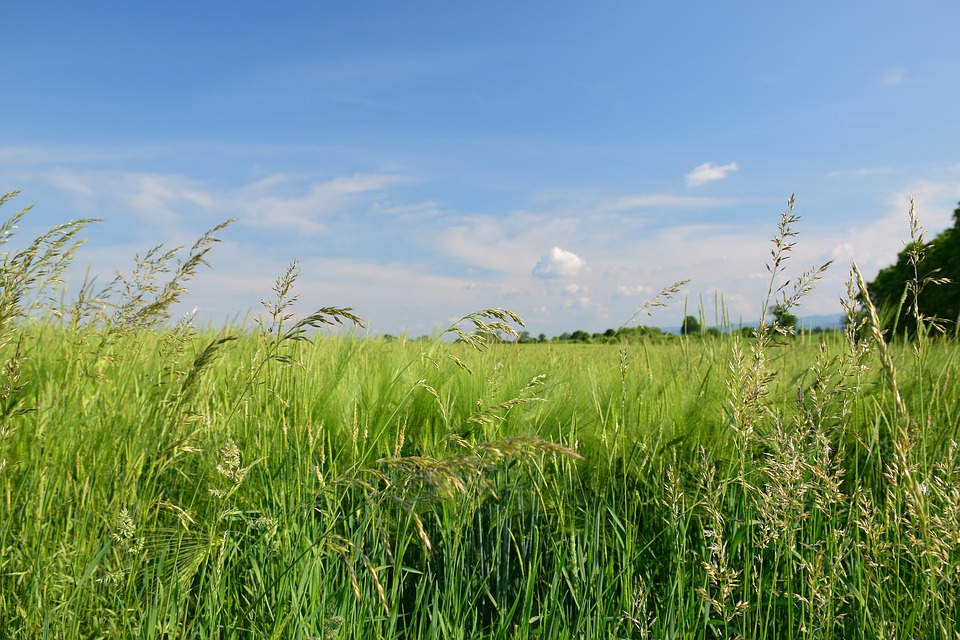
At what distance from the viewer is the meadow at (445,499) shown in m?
1.51

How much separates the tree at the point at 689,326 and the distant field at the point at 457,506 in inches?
7.5

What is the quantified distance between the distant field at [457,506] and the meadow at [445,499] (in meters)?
0.01

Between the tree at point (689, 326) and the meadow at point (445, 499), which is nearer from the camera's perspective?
the meadow at point (445, 499)

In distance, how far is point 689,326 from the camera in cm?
313

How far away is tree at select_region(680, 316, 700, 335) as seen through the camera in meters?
2.95

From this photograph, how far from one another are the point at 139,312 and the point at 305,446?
66 cm

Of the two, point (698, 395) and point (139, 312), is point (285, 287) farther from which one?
point (698, 395)

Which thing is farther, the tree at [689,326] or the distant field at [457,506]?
the tree at [689,326]

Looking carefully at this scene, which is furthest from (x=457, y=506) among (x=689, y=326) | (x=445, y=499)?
(x=689, y=326)

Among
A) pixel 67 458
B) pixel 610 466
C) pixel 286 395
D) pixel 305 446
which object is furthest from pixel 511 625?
pixel 67 458

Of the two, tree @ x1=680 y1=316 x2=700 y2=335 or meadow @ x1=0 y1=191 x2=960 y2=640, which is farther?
tree @ x1=680 y1=316 x2=700 y2=335

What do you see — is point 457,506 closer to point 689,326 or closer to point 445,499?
point 445,499

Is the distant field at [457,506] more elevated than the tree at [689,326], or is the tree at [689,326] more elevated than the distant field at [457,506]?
the tree at [689,326]

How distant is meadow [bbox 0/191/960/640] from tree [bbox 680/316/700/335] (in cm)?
28
